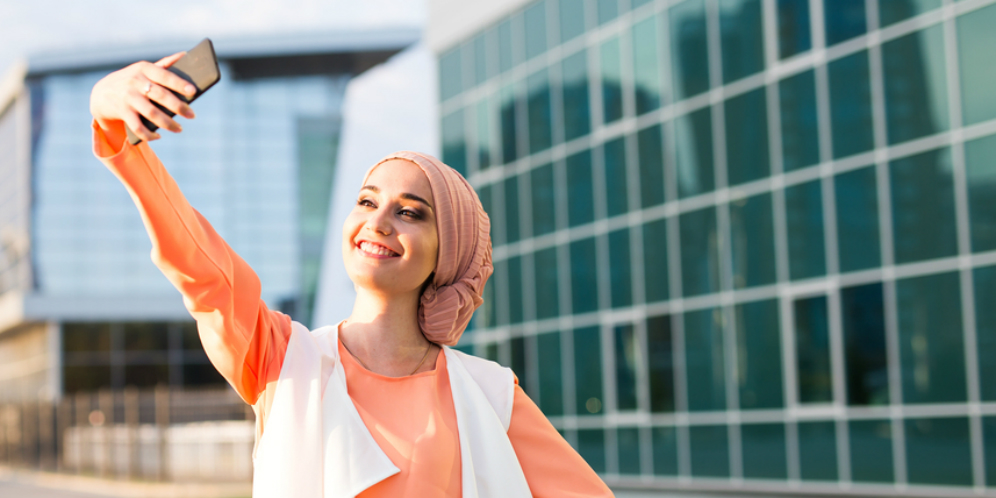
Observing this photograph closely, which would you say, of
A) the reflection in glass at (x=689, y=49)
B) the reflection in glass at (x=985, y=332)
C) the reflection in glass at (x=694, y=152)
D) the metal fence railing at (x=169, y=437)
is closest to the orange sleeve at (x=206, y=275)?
the reflection in glass at (x=985, y=332)

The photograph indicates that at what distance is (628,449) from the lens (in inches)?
614

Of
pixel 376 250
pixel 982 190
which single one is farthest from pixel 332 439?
pixel 982 190

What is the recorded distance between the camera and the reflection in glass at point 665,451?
1469cm

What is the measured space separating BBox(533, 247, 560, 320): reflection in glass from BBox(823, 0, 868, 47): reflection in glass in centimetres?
652

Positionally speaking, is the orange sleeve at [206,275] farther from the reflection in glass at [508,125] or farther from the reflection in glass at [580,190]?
the reflection in glass at [508,125]

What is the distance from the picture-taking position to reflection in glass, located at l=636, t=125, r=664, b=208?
596 inches

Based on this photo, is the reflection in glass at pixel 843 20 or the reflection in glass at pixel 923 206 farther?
the reflection in glass at pixel 843 20

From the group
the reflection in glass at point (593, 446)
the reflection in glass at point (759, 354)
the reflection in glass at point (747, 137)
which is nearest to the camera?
the reflection in glass at point (759, 354)

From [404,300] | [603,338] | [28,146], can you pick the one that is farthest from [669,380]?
Answer: [28,146]

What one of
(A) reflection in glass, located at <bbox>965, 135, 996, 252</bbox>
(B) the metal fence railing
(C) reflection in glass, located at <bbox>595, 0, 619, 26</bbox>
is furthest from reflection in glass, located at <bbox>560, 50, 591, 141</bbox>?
(B) the metal fence railing

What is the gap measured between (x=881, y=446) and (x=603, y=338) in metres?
5.47

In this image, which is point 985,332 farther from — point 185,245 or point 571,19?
point 185,245

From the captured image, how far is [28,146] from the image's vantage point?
122 feet

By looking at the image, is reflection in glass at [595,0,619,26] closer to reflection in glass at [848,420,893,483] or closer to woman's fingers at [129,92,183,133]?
reflection in glass at [848,420,893,483]
